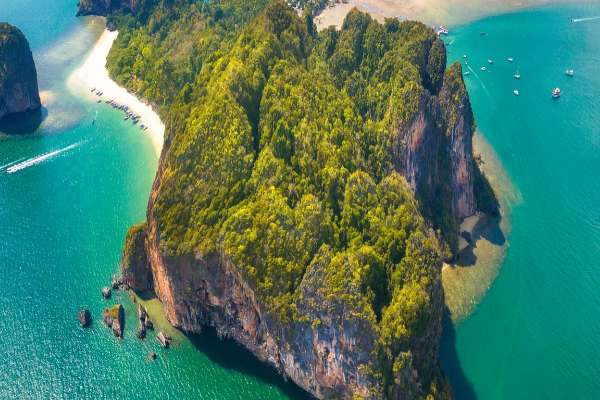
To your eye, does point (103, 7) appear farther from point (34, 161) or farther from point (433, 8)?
point (433, 8)

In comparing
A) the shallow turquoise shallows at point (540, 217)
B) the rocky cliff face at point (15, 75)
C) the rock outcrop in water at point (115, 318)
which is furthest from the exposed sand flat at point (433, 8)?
the rock outcrop in water at point (115, 318)

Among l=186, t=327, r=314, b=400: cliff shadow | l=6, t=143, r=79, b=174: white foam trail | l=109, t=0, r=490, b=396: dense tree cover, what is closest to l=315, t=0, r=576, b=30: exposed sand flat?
l=109, t=0, r=490, b=396: dense tree cover

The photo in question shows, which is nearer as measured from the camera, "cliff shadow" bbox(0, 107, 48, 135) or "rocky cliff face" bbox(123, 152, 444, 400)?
"rocky cliff face" bbox(123, 152, 444, 400)

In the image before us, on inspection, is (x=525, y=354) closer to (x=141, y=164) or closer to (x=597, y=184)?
(x=597, y=184)

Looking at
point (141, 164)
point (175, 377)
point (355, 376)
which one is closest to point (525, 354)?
point (355, 376)

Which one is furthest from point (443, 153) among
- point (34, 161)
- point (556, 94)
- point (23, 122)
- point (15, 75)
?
point (15, 75)

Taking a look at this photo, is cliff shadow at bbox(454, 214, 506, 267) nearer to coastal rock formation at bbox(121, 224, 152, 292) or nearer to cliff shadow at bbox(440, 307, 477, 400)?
cliff shadow at bbox(440, 307, 477, 400)
